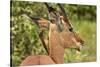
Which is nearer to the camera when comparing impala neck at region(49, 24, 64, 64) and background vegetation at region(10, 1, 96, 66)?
background vegetation at region(10, 1, 96, 66)

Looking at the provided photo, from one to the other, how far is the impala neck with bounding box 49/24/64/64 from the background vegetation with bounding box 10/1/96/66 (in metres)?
0.07

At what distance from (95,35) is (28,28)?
876mm

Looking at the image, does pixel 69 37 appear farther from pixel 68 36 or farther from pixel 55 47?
pixel 55 47

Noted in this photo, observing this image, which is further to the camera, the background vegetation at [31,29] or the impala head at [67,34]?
the impala head at [67,34]

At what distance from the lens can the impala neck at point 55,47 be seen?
2.30m

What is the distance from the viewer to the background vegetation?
2.17 m

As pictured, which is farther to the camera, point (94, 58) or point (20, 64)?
point (94, 58)

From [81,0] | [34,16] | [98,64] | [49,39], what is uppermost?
[81,0]

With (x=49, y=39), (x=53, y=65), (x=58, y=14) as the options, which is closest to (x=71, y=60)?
(x=53, y=65)

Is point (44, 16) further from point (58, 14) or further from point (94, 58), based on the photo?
point (94, 58)

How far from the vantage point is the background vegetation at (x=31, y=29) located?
217 cm

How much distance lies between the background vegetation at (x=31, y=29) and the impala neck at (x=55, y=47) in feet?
0.23
